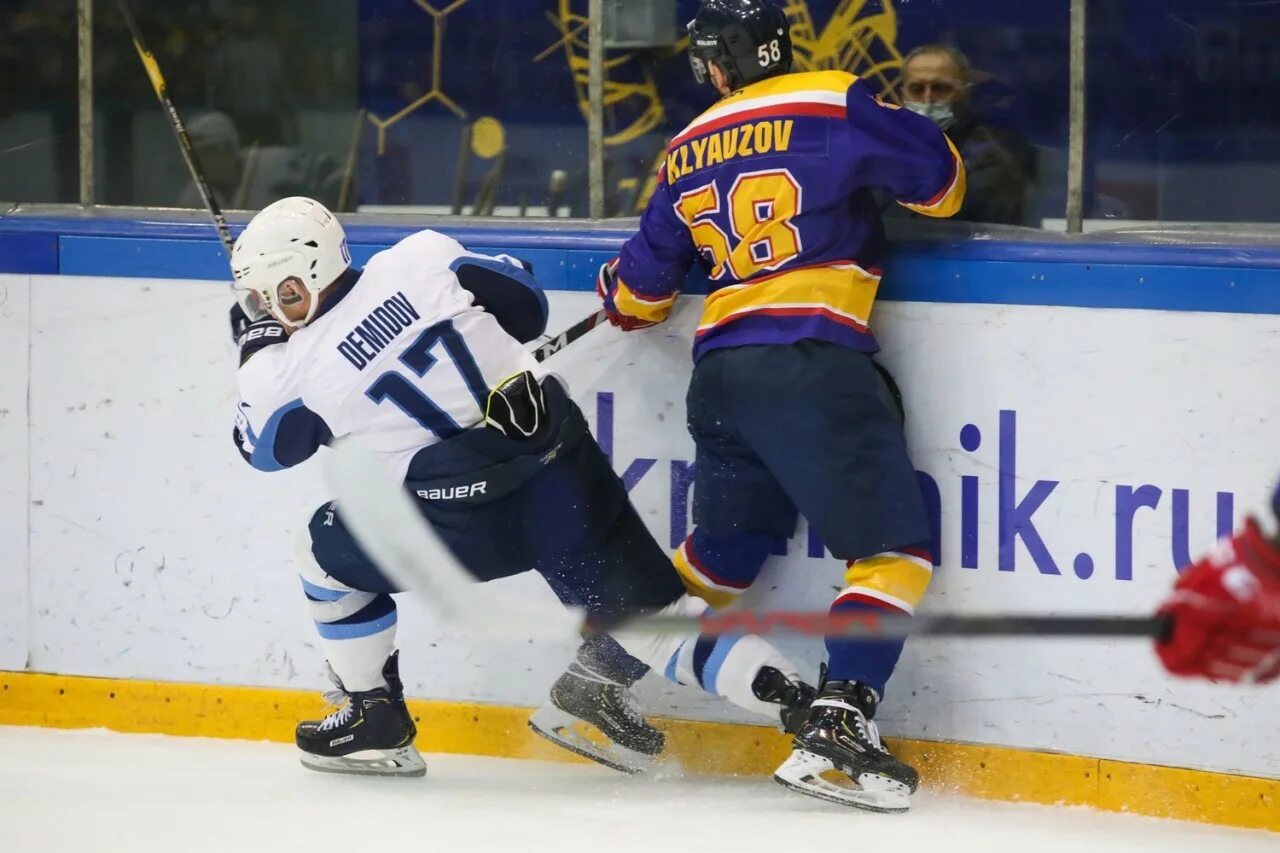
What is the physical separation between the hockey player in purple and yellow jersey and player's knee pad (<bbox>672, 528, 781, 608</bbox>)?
155mm

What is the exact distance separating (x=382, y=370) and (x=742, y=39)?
86 centimetres

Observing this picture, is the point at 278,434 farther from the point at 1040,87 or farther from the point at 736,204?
the point at 1040,87

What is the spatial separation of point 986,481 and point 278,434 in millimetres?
1261

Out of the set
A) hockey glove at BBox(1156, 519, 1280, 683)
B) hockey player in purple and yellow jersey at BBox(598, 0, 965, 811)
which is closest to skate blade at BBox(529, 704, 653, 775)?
hockey player in purple and yellow jersey at BBox(598, 0, 965, 811)

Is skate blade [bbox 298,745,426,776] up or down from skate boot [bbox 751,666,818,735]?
down

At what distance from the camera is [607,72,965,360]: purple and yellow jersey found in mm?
3203

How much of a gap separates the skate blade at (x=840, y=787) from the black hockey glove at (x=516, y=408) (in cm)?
73

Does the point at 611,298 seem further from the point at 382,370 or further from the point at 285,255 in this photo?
the point at 285,255

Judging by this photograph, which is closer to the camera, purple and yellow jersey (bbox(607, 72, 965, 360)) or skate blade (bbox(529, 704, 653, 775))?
purple and yellow jersey (bbox(607, 72, 965, 360))

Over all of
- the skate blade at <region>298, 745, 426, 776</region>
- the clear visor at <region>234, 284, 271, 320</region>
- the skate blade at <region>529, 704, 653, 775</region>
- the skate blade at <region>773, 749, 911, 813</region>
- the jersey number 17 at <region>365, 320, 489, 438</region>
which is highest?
the clear visor at <region>234, 284, 271, 320</region>

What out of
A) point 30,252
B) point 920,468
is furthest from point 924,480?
point 30,252

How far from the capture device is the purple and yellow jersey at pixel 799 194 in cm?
320

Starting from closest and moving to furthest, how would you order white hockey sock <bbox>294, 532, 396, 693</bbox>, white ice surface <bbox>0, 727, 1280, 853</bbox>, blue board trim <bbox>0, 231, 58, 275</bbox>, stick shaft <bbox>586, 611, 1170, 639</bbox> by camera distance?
stick shaft <bbox>586, 611, 1170, 639</bbox> → white ice surface <bbox>0, 727, 1280, 853</bbox> → white hockey sock <bbox>294, 532, 396, 693</bbox> → blue board trim <bbox>0, 231, 58, 275</bbox>

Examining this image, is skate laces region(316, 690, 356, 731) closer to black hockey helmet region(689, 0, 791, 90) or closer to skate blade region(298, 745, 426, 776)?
skate blade region(298, 745, 426, 776)
